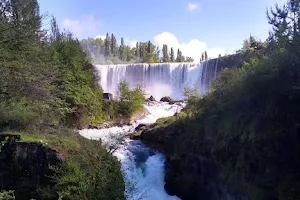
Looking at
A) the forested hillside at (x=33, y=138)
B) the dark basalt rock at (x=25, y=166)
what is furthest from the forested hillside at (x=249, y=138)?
the dark basalt rock at (x=25, y=166)

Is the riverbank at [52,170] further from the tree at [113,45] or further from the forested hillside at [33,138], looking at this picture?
the tree at [113,45]

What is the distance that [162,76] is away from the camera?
49.7 m

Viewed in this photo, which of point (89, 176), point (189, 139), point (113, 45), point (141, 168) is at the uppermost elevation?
point (113, 45)

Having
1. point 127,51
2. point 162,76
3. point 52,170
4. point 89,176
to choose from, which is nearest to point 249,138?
point 89,176

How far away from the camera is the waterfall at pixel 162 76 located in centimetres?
4300

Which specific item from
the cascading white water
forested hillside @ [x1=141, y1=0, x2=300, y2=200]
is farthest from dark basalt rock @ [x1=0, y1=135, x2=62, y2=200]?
forested hillside @ [x1=141, y1=0, x2=300, y2=200]

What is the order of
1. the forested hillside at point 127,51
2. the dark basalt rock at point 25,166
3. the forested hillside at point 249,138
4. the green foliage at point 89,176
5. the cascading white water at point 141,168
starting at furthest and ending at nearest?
the forested hillside at point 127,51 < the cascading white water at point 141,168 < the forested hillside at point 249,138 < the dark basalt rock at point 25,166 < the green foliage at point 89,176

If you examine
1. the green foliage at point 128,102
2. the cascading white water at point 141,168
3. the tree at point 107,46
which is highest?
the tree at point 107,46

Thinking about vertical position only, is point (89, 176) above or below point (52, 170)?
below

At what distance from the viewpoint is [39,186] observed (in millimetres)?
10023

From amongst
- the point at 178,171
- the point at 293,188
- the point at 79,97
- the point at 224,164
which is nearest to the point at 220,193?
the point at 224,164

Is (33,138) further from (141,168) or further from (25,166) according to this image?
(141,168)

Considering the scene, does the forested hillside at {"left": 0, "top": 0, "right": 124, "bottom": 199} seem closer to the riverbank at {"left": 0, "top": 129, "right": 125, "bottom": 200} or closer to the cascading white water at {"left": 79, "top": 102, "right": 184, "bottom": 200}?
the riverbank at {"left": 0, "top": 129, "right": 125, "bottom": 200}

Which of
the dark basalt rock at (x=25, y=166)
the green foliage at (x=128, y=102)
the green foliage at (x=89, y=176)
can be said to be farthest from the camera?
the green foliage at (x=128, y=102)
